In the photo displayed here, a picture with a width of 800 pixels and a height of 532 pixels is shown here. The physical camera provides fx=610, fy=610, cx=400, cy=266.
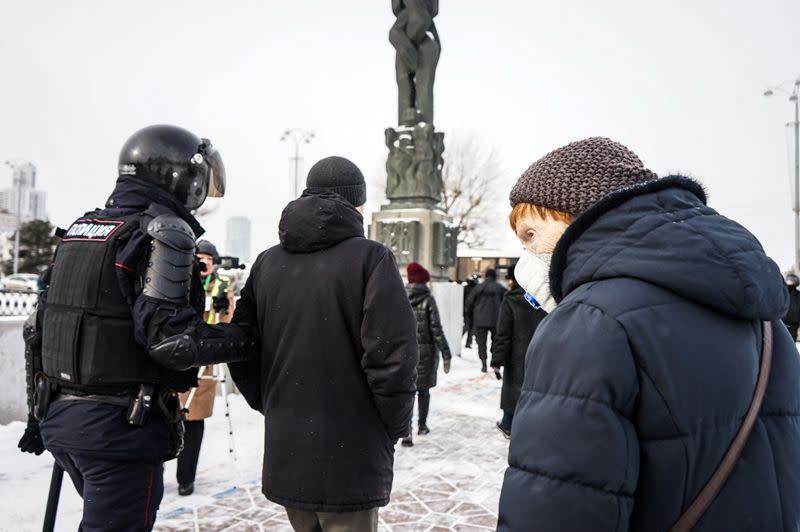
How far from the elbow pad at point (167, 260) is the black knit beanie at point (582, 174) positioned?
5.17 feet

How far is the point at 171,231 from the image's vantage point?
249 centimetres

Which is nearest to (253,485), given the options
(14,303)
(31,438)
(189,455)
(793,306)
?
(189,455)

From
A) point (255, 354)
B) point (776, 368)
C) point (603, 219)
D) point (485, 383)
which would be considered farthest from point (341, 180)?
point (485, 383)

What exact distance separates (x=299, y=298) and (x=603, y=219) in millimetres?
1517

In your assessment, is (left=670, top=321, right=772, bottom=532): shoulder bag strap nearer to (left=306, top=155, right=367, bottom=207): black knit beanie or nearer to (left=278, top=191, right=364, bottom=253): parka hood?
(left=278, top=191, right=364, bottom=253): parka hood

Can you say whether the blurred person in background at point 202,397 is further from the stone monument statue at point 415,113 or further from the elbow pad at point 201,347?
the stone monument statue at point 415,113

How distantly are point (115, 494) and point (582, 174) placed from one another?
83.3 inches

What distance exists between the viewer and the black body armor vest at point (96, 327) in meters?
2.46

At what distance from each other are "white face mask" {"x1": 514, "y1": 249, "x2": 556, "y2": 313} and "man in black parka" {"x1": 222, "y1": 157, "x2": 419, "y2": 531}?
898 millimetres

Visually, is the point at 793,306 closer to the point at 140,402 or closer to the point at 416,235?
the point at 416,235

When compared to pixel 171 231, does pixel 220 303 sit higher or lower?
lower

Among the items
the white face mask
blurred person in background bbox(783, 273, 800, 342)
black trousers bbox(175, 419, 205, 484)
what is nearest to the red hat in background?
black trousers bbox(175, 419, 205, 484)

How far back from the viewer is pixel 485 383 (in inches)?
443

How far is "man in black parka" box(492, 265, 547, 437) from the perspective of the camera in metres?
6.45
